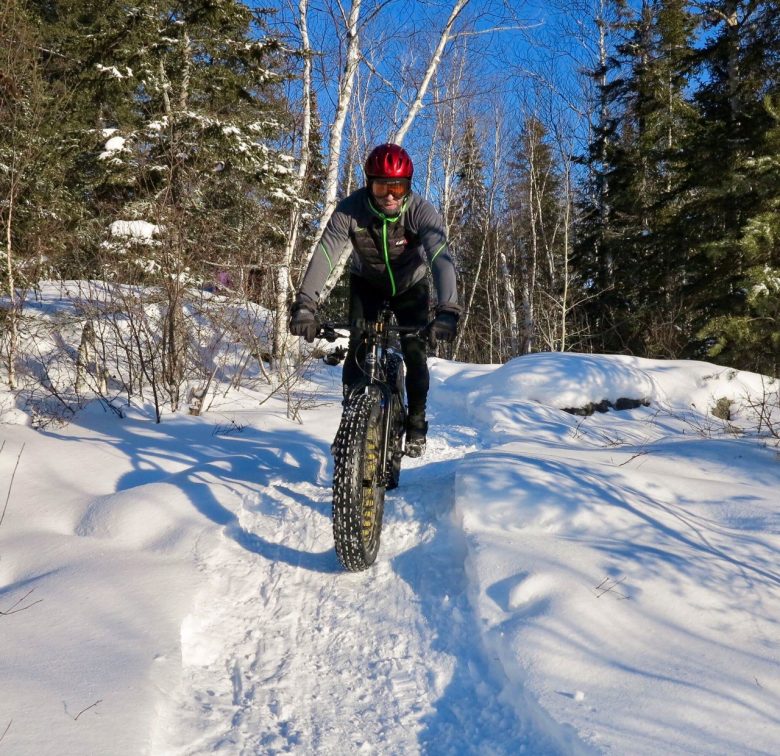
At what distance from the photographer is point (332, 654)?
2262mm

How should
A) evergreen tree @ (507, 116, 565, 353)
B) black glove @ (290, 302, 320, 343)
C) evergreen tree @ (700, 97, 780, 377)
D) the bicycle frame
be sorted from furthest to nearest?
evergreen tree @ (507, 116, 565, 353) < evergreen tree @ (700, 97, 780, 377) < the bicycle frame < black glove @ (290, 302, 320, 343)

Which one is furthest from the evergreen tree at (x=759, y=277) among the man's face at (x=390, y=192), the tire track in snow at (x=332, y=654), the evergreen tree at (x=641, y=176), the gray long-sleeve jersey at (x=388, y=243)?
the tire track in snow at (x=332, y=654)

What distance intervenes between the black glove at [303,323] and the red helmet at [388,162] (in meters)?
0.91

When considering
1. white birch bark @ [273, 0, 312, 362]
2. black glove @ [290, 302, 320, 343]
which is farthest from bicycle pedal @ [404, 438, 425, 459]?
white birch bark @ [273, 0, 312, 362]

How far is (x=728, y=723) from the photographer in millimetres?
1603

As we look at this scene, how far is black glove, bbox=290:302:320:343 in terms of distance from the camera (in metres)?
2.89

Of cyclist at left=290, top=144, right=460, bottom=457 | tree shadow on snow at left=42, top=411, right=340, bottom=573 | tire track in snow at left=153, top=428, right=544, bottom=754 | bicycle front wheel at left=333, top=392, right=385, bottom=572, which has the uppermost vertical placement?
cyclist at left=290, top=144, right=460, bottom=457

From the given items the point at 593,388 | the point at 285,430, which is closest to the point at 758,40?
the point at 593,388

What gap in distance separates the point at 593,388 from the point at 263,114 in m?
8.07

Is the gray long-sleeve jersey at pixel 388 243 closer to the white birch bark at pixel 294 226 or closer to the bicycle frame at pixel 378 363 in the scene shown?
the bicycle frame at pixel 378 363

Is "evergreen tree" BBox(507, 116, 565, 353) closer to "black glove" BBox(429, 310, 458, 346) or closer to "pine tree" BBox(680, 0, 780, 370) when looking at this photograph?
"pine tree" BBox(680, 0, 780, 370)

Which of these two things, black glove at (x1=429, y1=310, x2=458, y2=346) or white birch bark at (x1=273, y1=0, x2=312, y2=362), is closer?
black glove at (x1=429, y1=310, x2=458, y2=346)

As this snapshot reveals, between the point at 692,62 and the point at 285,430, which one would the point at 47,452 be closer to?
the point at 285,430

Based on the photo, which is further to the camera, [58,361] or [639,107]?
[639,107]
